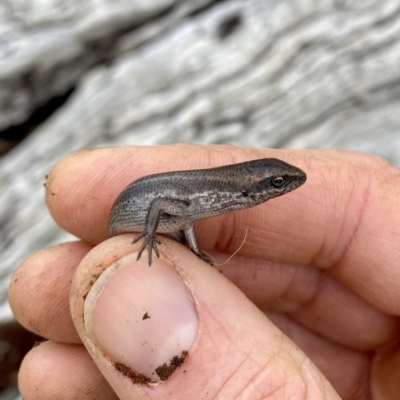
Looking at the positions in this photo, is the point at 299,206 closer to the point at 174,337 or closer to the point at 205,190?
the point at 205,190

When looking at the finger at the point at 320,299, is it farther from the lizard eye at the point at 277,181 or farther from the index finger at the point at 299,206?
the lizard eye at the point at 277,181

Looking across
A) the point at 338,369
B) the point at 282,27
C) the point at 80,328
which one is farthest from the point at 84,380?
the point at 282,27

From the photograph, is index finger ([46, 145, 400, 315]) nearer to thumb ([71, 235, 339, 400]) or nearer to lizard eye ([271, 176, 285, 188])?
lizard eye ([271, 176, 285, 188])

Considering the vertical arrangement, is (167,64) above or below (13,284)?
above

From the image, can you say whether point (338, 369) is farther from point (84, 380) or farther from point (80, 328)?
point (80, 328)

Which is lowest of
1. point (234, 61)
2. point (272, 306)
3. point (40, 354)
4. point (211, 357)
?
point (272, 306)

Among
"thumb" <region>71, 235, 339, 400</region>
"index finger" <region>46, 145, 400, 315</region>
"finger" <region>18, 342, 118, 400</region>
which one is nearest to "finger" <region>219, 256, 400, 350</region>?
"index finger" <region>46, 145, 400, 315</region>
